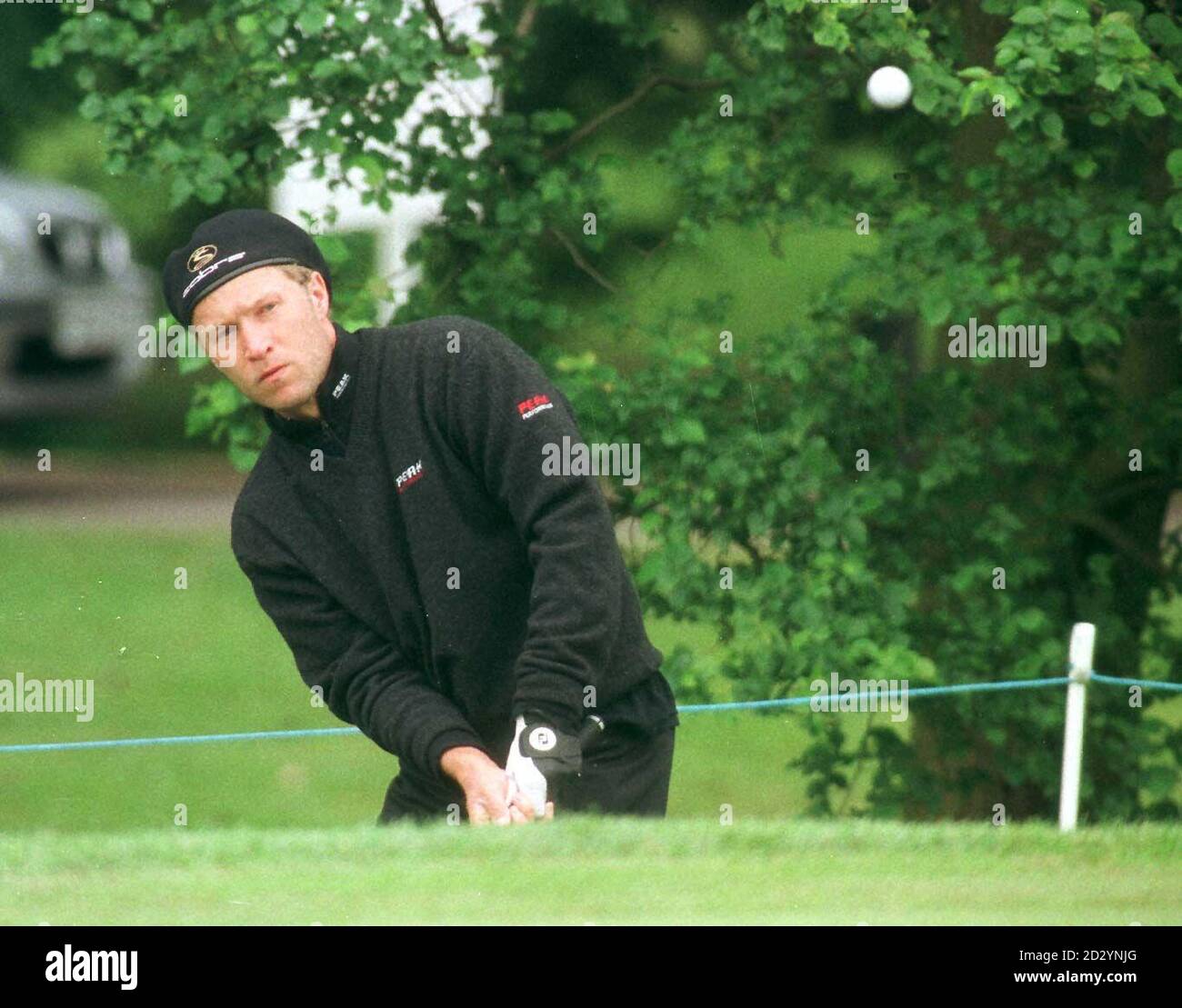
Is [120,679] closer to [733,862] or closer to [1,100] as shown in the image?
[1,100]

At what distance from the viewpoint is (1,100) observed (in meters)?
13.2

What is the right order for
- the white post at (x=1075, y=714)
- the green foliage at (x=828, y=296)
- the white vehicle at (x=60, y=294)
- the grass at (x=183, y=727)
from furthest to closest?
the white vehicle at (x=60, y=294) < the grass at (x=183, y=727) < the green foliage at (x=828, y=296) < the white post at (x=1075, y=714)

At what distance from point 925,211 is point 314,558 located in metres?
3.69

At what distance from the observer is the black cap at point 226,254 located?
483cm

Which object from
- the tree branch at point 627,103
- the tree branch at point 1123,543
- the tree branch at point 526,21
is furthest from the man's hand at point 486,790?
the tree branch at point 1123,543

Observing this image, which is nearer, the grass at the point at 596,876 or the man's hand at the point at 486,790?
the grass at the point at 596,876

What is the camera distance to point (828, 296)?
8078 millimetres

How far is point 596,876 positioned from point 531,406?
112 cm

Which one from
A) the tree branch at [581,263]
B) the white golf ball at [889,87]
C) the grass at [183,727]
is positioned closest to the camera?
the white golf ball at [889,87]

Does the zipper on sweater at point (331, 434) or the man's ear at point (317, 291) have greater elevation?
the man's ear at point (317, 291)

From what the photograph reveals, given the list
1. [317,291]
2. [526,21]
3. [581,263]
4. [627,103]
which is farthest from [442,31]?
[317,291]

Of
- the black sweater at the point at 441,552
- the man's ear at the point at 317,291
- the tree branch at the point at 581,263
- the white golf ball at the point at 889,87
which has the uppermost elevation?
the white golf ball at the point at 889,87

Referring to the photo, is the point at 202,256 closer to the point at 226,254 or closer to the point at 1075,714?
the point at 226,254

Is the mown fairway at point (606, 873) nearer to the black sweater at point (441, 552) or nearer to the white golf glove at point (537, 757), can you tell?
the white golf glove at point (537, 757)
